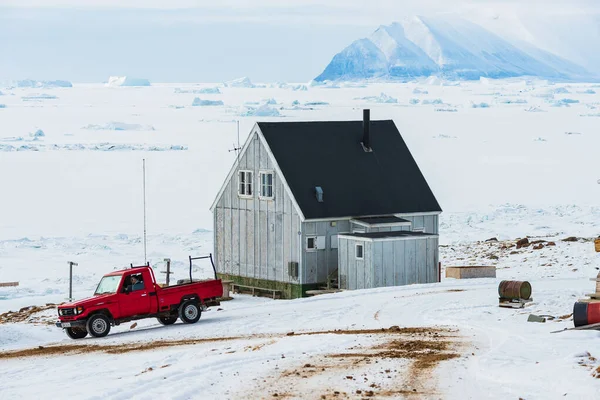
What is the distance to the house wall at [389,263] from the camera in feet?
123

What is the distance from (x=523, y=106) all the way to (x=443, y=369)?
16846 centimetres

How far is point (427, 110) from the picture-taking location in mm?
172000

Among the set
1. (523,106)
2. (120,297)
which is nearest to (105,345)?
(120,297)

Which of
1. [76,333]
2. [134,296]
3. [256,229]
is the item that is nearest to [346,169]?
[256,229]

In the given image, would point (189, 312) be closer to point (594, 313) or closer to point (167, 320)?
point (167, 320)

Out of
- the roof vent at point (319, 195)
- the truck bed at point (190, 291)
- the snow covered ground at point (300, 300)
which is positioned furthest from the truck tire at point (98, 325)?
the roof vent at point (319, 195)

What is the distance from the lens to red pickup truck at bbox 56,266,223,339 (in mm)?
28406

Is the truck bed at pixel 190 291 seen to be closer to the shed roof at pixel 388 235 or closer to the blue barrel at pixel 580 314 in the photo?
the shed roof at pixel 388 235

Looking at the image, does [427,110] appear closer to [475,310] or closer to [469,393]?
[475,310]

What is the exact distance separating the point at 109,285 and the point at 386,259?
442 inches

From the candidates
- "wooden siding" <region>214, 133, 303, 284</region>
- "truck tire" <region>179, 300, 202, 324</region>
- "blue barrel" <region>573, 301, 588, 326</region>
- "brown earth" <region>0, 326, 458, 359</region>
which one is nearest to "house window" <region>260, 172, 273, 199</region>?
"wooden siding" <region>214, 133, 303, 284</region>

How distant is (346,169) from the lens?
137ft

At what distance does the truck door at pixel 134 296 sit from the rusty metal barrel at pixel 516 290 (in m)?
9.14

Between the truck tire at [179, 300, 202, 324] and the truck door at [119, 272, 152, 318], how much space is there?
1.10 meters
